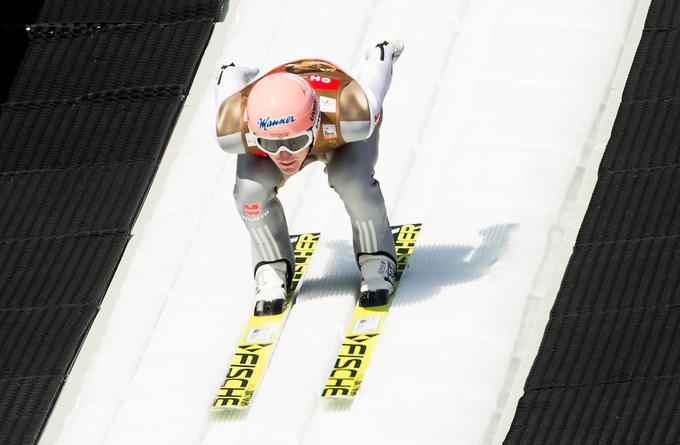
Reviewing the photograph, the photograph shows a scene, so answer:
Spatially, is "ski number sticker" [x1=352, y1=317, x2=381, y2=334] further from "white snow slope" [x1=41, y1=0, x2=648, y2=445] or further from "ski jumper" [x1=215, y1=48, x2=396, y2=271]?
"ski jumper" [x1=215, y1=48, x2=396, y2=271]

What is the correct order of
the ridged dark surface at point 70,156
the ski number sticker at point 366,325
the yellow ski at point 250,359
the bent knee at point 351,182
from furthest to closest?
the ridged dark surface at point 70,156
the ski number sticker at point 366,325
the yellow ski at point 250,359
the bent knee at point 351,182

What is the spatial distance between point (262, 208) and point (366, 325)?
734mm

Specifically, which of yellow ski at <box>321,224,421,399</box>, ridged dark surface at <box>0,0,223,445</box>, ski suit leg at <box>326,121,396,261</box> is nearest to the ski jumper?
ski suit leg at <box>326,121,396,261</box>

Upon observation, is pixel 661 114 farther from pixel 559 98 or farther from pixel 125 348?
pixel 125 348

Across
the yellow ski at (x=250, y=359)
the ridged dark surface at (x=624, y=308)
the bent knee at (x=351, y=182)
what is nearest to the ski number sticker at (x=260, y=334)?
the yellow ski at (x=250, y=359)

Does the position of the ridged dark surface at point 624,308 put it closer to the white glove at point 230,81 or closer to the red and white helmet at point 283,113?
the red and white helmet at point 283,113

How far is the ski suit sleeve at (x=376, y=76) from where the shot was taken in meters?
7.15

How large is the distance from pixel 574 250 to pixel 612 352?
768 mm

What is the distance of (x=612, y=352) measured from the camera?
7.12 meters

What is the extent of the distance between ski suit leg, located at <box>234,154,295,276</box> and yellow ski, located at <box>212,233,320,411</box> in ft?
0.86

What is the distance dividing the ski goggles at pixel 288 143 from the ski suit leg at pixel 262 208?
31cm

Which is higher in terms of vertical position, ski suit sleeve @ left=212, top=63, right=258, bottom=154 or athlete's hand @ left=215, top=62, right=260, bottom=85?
athlete's hand @ left=215, top=62, right=260, bottom=85

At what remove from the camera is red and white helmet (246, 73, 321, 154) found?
684cm

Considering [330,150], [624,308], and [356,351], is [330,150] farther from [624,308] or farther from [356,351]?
[624,308]
